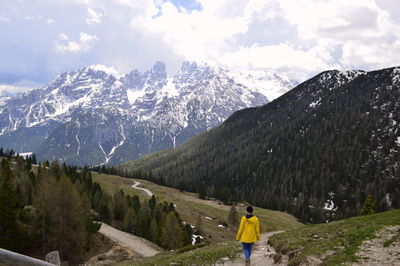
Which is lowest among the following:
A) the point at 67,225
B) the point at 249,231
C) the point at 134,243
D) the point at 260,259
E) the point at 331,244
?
the point at 134,243

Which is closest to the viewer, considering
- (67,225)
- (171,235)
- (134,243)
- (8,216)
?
(8,216)

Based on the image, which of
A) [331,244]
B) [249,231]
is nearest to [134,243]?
[331,244]

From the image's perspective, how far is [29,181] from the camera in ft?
315

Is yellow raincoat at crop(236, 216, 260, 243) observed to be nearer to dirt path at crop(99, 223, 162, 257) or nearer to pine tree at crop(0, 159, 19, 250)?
dirt path at crop(99, 223, 162, 257)

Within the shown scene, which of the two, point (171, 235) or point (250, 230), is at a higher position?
point (250, 230)

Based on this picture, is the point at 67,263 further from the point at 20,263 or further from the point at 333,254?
the point at 20,263

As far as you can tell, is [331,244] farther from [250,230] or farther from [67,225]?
[67,225]

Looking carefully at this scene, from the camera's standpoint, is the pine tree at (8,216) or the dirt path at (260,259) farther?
the pine tree at (8,216)

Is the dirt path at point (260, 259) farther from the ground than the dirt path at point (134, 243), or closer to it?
farther from the ground

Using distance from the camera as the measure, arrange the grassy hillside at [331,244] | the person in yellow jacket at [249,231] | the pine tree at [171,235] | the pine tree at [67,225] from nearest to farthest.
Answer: the person in yellow jacket at [249,231] < the grassy hillside at [331,244] < the pine tree at [67,225] < the pine tree at [171,235]

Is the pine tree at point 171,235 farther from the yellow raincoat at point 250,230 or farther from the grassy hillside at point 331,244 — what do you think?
the yellow raincoat at point 250,230

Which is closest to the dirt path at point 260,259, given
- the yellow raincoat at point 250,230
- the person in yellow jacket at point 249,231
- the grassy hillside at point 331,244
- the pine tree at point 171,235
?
the grassy hillside at point 331,244

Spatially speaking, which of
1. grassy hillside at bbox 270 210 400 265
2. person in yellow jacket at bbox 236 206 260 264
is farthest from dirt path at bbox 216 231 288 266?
person in yellow jacket at bbox 236 206 260 264

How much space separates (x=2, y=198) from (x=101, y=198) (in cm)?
4571
